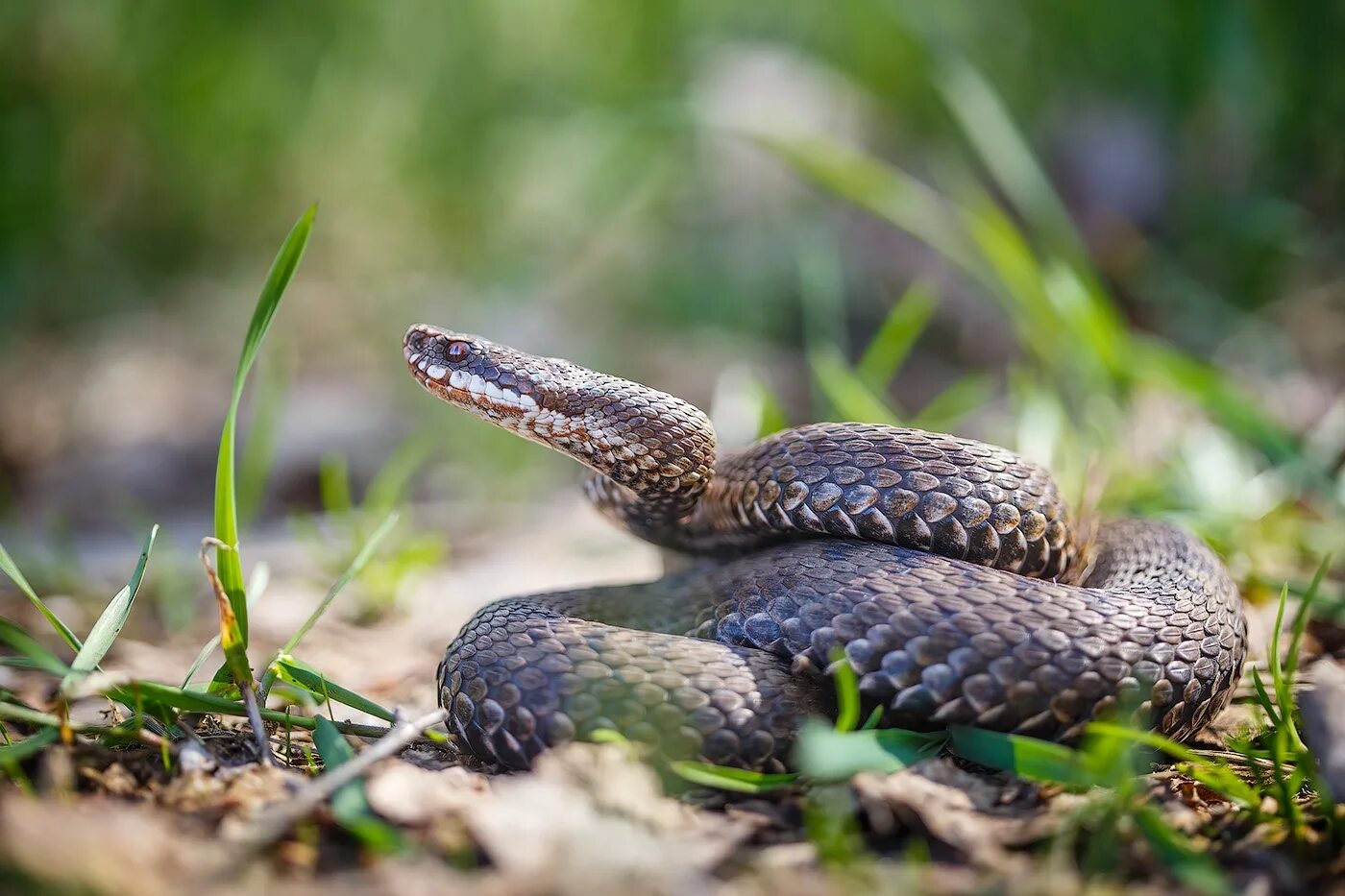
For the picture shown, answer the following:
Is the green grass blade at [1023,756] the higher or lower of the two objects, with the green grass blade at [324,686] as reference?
higher

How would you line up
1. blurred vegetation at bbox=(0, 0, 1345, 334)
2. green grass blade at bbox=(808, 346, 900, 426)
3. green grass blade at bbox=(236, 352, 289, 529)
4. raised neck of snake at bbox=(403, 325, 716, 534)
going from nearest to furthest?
1. raised neck of snake at bbox=(403, 325, 716, 534)
2. green grass blade at bbox=(808, 346, 900, 426)
3. green grass blade at bbox=(236, 352, 289, 529)
4. blurred vegetation at bbox=(0, 0, 1345, 334)

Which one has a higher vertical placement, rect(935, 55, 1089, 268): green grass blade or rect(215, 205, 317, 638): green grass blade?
rect(935, 55, 1089, 268): green grass blade

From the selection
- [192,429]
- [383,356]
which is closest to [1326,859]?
[192,429]

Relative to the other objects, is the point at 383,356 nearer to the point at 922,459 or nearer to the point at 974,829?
the point at 922,459

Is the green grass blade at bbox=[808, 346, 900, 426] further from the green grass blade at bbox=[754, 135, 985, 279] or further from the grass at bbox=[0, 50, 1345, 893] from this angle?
the green grass blade at bbox=[754, 135, 985, 279]

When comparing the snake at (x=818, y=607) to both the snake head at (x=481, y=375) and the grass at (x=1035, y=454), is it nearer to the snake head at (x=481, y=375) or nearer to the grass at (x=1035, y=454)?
the snake head at (x=481, y=375)

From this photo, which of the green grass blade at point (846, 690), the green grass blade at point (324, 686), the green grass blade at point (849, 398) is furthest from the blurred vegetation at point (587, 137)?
the green grass blade at point (846, 690)

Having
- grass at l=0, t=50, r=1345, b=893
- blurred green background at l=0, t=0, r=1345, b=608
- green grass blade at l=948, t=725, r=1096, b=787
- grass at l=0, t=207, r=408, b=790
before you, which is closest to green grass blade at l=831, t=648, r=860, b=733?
grass at l=0, t=50, r=1345, b=893
